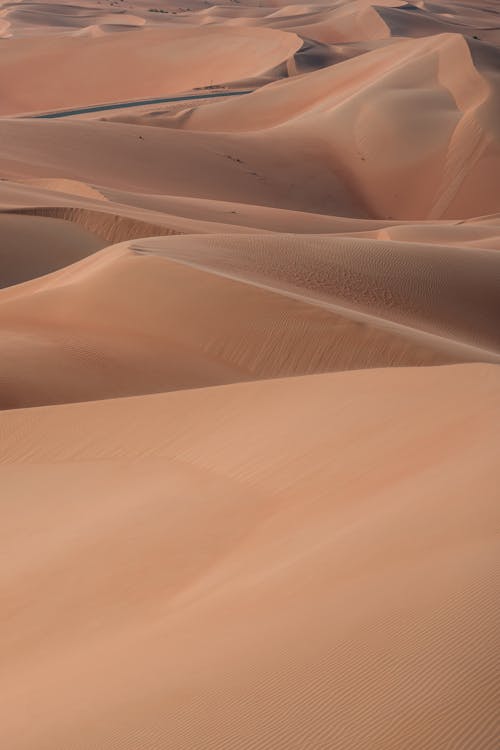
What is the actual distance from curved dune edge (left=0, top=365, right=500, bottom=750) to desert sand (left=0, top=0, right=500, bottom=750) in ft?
0.05

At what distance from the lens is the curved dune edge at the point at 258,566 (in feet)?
12.2

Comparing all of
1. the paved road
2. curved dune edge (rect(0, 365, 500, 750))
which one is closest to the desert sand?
curved dune edge (rect(0, 365, 500, 750))

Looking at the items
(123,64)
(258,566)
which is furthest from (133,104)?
(258,566)

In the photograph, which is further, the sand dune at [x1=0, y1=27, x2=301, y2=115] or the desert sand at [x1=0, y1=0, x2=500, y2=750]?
the sand dune at [x1=0, y1=27, x2=301, y2=115]

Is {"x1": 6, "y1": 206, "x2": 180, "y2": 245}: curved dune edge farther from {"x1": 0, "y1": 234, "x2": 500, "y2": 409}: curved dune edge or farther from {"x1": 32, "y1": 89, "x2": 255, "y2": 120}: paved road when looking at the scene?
{"x1": 32, "y1": 89, "x2": 255, "y2": 120}: paved road

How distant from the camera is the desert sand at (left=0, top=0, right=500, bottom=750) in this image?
385 cm

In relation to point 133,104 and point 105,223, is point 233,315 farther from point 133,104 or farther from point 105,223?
point 133,104

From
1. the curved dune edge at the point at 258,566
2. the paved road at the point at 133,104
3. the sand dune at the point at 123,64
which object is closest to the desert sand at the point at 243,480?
the curved dune edge at the point at 258,566

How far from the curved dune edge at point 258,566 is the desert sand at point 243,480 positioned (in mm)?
16

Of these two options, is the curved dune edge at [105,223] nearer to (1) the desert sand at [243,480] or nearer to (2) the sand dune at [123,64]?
(1) the desert sand at [243,480]

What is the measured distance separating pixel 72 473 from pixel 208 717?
459 centimetres

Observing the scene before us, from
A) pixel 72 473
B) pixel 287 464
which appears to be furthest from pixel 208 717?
pixel 72 473

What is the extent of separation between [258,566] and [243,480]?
5.44ft

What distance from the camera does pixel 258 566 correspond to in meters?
5.62
